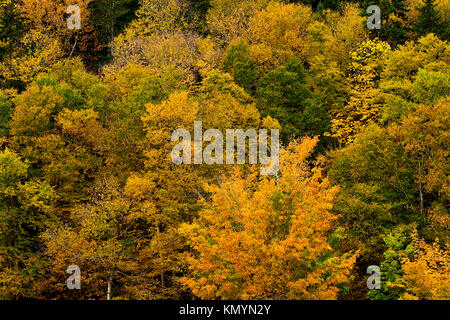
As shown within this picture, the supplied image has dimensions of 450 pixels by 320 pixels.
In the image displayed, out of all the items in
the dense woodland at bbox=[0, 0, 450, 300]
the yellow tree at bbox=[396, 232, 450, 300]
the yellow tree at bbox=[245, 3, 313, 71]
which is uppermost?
the yellow tree at bbox=[245, 3, 313, 71]

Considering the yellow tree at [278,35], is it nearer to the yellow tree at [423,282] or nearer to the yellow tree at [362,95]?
the yellow tree at [362,95]

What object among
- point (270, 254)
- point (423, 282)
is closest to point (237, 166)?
point (270, 254)

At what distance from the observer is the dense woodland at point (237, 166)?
28.8 metres

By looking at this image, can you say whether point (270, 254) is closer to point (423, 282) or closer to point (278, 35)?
point (423, 282)

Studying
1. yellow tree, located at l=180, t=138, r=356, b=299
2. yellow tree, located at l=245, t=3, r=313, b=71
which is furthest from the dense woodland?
yellow tree, located at l=245, t=3, r=313, b=71

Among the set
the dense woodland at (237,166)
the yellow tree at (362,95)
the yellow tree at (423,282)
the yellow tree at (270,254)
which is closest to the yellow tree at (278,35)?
the dense woodland at (237,166)

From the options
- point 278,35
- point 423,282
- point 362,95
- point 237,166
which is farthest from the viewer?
point 278,35

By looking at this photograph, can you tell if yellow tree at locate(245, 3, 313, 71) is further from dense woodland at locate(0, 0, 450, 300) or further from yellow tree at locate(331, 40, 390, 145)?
yellow tree at locate(331, 40, 390, 145)

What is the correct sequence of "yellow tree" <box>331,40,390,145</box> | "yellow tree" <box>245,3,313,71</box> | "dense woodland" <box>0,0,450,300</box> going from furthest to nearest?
"yellow tree" <box>245,3,313,71</box> < "yellow tree" <box>331,40,390,145</box> < "dense woodland" <box>0,0,450,300</box>

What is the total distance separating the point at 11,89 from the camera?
55.3m

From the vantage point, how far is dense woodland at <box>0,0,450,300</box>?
28.8 metres

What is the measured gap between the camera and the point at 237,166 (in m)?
42.0

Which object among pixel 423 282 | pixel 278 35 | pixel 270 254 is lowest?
pixel 423 282

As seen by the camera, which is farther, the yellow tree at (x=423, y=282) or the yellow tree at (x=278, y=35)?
the yellow tree at (x=278, y=35)
